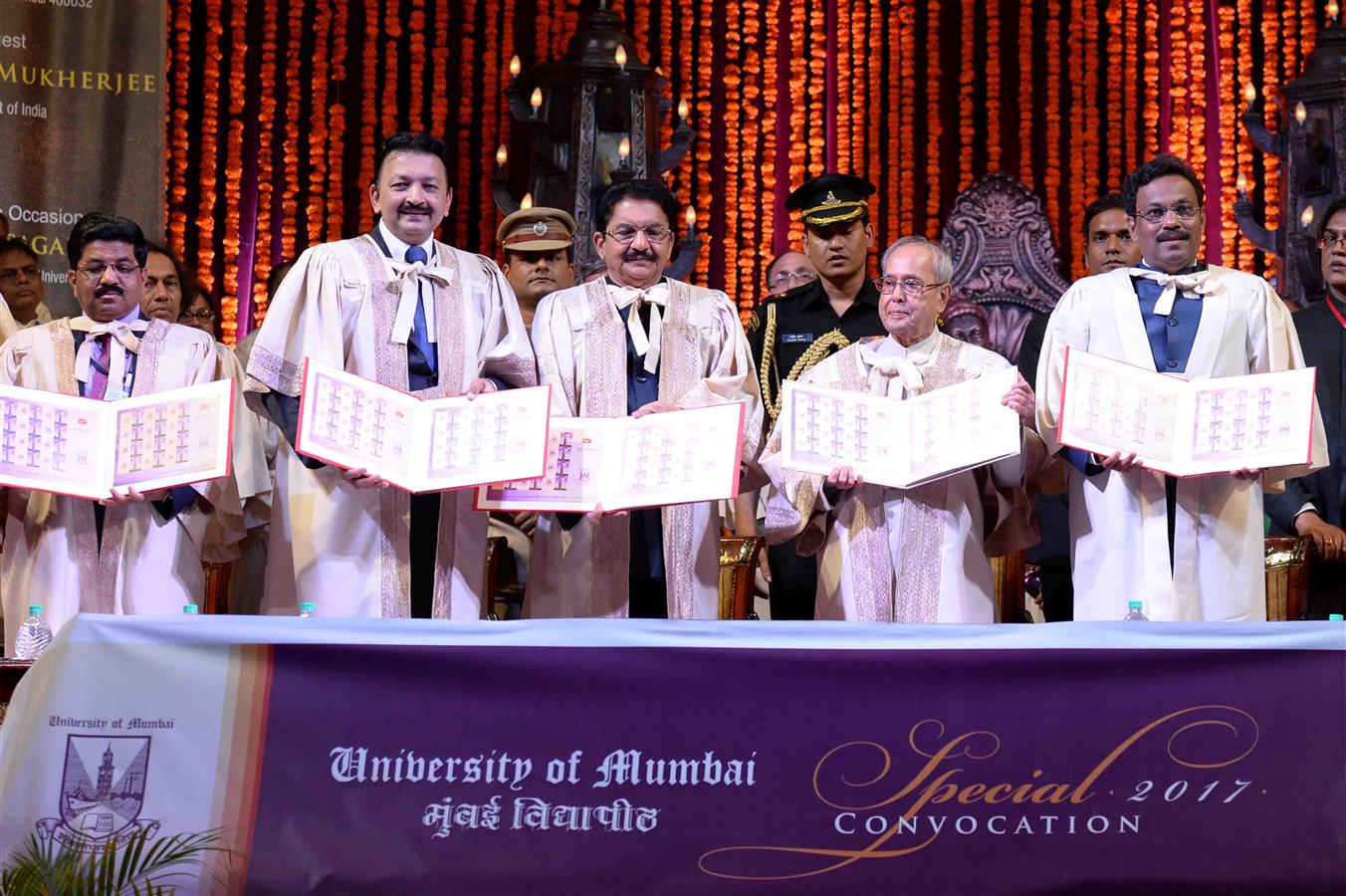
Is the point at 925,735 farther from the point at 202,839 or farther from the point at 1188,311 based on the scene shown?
the point at 1188,311

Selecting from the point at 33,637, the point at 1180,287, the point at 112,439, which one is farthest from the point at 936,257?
the point at 33,637

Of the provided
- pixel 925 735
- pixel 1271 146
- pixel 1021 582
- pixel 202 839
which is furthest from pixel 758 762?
pixel 1271 146

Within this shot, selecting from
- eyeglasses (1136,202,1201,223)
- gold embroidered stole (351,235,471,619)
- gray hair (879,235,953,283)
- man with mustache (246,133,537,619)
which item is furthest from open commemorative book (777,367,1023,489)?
gold embroidered stole (351,235,471,619)

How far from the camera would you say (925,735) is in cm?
317

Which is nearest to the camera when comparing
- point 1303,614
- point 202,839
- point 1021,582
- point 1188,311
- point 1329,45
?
point 202,839

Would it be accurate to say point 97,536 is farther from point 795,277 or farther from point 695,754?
point 795,277

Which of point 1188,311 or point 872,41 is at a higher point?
point 872,41

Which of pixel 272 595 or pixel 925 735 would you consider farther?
pixel 272 595

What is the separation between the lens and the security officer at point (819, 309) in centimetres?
544

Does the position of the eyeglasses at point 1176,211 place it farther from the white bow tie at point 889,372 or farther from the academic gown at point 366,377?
the academic gown at point 366,377

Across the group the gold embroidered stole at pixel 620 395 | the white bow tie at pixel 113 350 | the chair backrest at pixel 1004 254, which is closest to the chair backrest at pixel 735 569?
the gold embroidered stole at pixel 620 395

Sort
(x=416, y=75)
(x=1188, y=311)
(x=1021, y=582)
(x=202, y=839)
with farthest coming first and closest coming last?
(x=416, y=75) < (x=1021, y=582) < (x=1188, y=311) < (x=202, y=839)

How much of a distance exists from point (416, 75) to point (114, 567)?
15.0 ft

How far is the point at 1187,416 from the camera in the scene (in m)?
4.30
